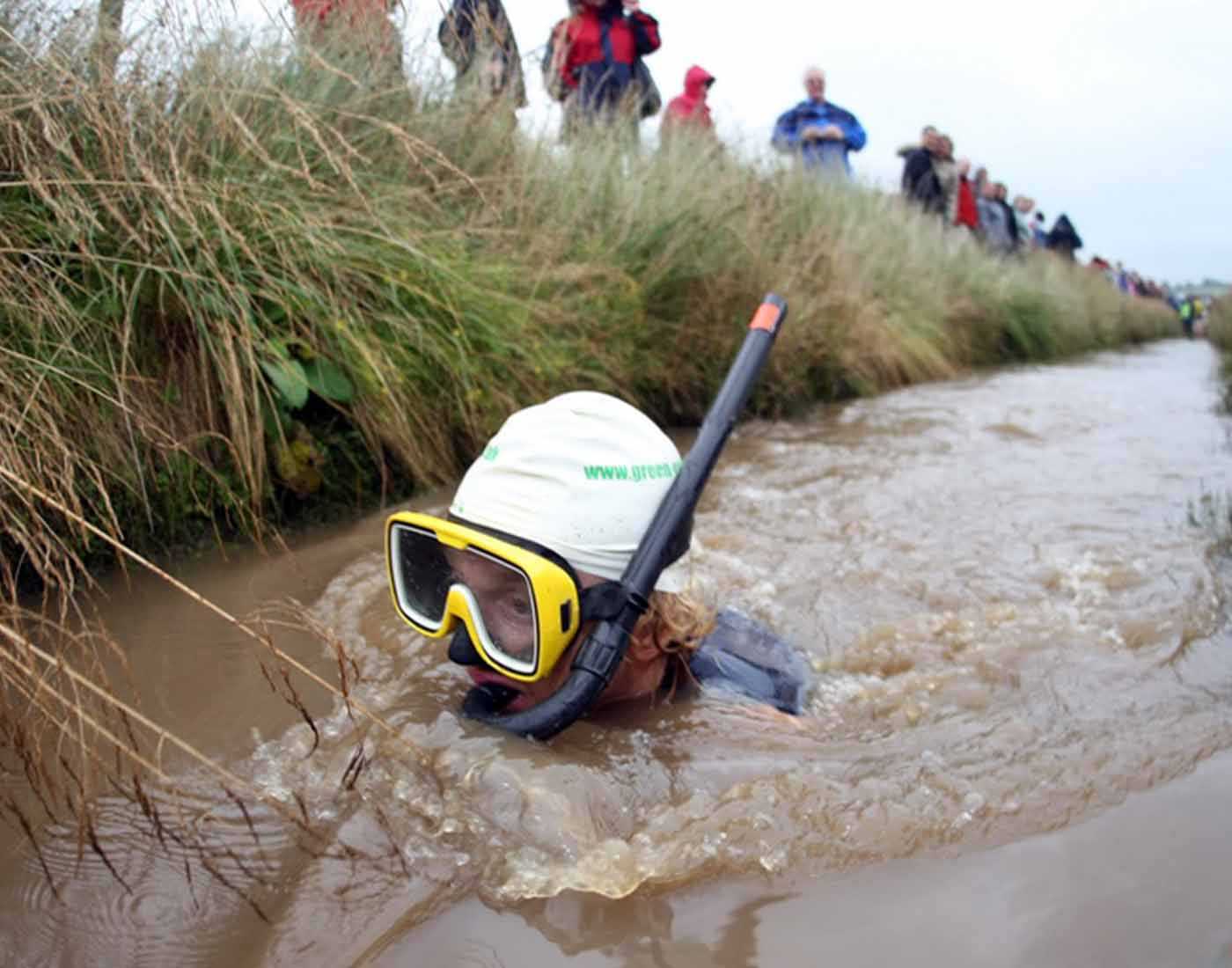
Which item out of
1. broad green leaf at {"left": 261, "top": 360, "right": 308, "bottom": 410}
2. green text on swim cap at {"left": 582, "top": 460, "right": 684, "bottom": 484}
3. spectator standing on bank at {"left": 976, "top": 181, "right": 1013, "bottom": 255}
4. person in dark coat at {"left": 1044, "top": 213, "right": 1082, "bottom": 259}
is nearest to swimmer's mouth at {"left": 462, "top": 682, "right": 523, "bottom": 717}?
green text on swim cap at {"left": 582, "top": 460, "right": 684, "bottom": 484}

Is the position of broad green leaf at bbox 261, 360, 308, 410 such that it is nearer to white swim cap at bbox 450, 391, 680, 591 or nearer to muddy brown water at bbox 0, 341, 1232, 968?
muddy brown water at bbox 0, 341, 1232, 968

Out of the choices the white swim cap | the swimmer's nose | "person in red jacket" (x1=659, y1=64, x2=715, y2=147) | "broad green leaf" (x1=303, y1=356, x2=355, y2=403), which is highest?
"person in red jacket" (x1=659, y1=64, x2=715, y2=147)

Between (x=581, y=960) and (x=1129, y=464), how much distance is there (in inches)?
202

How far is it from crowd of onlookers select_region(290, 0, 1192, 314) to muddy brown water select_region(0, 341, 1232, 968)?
1.86 m

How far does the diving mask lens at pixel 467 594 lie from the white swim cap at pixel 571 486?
96 mm

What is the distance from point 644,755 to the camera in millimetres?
2422

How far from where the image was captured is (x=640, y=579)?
7.95ft

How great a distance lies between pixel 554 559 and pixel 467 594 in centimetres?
19

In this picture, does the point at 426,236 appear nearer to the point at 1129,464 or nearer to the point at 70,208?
the point at 70,208

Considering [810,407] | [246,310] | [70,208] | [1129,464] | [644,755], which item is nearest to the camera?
[644,755]

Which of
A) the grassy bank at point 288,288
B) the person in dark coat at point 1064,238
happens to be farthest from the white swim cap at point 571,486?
the person in dark coat at point 1064,238

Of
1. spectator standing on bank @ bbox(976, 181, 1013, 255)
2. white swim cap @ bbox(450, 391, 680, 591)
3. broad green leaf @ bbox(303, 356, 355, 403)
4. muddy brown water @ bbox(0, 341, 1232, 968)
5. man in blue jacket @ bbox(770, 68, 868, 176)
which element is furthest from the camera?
spectator standing on bank @ bbox(976, 181, 1013, 255)

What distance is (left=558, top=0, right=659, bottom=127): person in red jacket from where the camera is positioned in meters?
7.61

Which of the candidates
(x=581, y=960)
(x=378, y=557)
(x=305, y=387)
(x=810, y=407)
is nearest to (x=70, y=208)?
(x=305, y=387)
